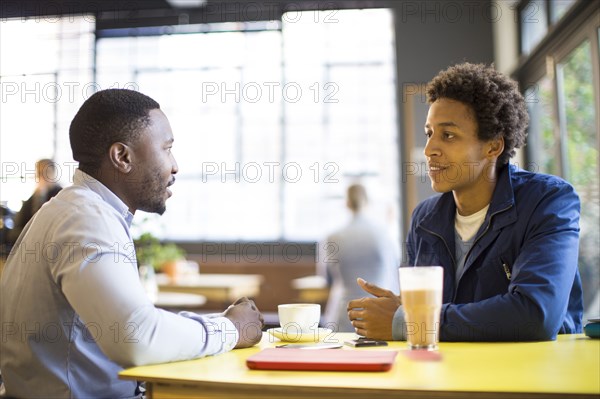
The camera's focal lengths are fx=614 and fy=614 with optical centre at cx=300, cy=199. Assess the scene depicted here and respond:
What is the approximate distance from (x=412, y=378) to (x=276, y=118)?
6700 millimetres

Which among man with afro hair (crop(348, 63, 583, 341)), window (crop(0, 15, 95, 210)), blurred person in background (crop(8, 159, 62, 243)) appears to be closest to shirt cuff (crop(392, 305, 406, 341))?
man with afro hair (crop(348, 63, 583, 341))

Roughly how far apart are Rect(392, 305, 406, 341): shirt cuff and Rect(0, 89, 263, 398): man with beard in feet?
1.05

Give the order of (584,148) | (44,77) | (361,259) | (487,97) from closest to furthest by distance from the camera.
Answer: (487,97) < (361,259) < (584,148) < (44,77)

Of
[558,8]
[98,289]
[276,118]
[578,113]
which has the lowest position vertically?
[98,289]

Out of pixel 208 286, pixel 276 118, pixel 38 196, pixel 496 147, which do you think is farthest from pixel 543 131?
pixel 38 196

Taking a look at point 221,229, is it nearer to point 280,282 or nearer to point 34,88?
point 280,282

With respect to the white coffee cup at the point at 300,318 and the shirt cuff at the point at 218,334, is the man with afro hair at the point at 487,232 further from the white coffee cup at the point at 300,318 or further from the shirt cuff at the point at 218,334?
the shirt cuff at the point at 218,334

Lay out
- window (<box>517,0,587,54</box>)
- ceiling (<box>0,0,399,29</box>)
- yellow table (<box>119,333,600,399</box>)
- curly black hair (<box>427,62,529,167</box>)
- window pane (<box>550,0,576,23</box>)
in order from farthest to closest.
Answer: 1. ceiling (<box>0,0,399,29</box>)
2. window (<box>517,0,587,54</box>)
3. window pane (<box>550,0,576,23</box>)
4. curly black hair (<box>427,62,529,167</box>)
5. yellow table (<box>119,333,600,399</box>)

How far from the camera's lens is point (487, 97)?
1958 millimetres

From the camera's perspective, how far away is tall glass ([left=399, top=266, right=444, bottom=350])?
1.26 meters

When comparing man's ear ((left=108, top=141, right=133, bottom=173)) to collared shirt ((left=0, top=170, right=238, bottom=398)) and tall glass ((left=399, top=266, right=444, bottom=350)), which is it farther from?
tall glass ((left=399, top=266, right=444, bottom=350))

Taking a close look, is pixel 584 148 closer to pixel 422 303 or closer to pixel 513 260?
pixel 513 260

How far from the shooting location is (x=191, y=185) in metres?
7.68

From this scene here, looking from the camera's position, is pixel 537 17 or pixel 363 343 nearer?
pixel 363 343
